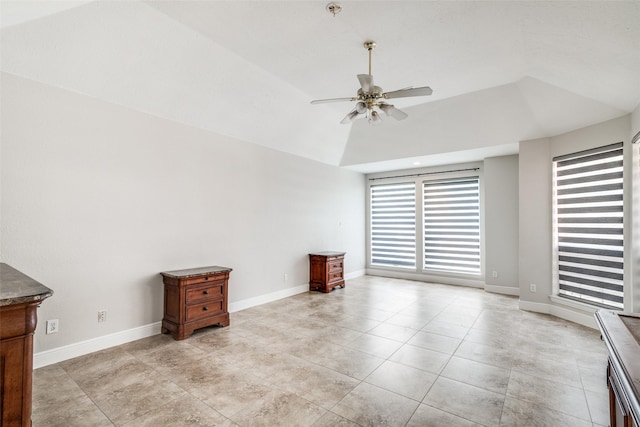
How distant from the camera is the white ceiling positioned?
8.36 feet

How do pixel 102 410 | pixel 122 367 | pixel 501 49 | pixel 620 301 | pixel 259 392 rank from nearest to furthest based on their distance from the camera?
pixel 102 410
pixel 259 392
pixel 122 367
pixel 501 49
pixel 620 301

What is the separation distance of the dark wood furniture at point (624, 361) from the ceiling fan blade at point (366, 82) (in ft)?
8.37

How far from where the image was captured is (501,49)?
315 cm

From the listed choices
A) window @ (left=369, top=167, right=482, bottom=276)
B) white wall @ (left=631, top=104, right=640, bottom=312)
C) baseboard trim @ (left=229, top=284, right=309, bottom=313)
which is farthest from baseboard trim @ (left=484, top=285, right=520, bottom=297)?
baseboard trim @ (left=229, top=284, right=309, bottom=313)

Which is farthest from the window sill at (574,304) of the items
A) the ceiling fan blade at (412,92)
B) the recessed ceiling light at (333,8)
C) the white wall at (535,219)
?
the recessed ceiling light at (333,8)

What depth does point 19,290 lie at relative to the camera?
4.94ft

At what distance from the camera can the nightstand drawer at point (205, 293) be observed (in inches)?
144

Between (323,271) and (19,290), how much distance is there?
15.7ft

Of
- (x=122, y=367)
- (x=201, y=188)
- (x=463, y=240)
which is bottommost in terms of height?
(x=122, y=367)

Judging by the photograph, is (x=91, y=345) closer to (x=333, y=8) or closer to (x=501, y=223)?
(x=333, y=8)

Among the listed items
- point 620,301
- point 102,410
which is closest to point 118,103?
point 102,410

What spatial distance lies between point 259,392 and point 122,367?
147 centimetres

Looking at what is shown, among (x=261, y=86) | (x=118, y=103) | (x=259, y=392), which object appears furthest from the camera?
(x=261, y=86)

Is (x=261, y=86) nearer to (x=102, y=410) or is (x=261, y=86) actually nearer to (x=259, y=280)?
(x=259, y=280)
